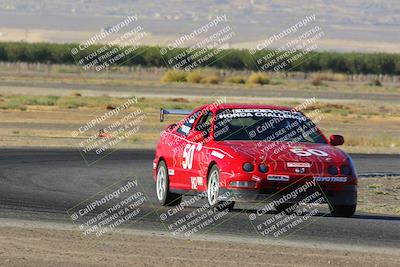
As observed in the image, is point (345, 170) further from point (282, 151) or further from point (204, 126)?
point (204, 126)

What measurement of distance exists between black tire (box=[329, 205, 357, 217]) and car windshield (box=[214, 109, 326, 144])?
1.03 m

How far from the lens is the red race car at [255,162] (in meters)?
14.6

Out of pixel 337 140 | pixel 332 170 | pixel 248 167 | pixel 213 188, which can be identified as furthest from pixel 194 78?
pixel 248 167

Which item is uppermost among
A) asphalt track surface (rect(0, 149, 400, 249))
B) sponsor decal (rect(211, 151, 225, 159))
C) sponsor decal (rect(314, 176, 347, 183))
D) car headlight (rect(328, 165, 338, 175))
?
sponsor decal (rect(211, 151, 225, 159))

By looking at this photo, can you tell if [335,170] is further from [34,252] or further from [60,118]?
[60,118]

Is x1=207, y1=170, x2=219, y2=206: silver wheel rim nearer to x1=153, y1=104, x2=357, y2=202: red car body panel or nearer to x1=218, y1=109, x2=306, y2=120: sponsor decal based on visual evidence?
x1=153, y1=104, x2=357, y2=202: red car body panel

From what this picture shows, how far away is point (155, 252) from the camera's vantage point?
1120cm

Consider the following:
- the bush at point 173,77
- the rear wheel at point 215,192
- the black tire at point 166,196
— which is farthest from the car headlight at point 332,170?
the bush at point 173,77

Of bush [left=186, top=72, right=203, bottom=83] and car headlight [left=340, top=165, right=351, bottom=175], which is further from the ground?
car headlight [left=340, top=165, right=351, bottom=175]

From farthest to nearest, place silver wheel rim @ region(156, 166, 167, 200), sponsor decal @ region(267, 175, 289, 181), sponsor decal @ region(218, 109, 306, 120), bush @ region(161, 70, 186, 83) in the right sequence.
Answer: bush @ region(161, 70, 186, 83) → silver wheel rim @ region(156, 166, 167, 200) → sponsor decal @ region(218, 109, 306, 120) → sponsor decal @ region(267, 175, 289, 181)

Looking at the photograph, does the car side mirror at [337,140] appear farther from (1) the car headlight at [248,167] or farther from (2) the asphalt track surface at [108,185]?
(1) the car headlight at [248,167]

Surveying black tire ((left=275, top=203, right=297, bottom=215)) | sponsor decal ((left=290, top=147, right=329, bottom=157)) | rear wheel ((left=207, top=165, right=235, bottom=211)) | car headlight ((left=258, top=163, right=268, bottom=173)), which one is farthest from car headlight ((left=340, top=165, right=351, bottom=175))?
rear wheel ((left=207, top=165, right=235, bottom=211))

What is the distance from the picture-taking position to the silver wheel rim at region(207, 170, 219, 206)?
585 inches

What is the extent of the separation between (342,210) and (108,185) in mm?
6028
